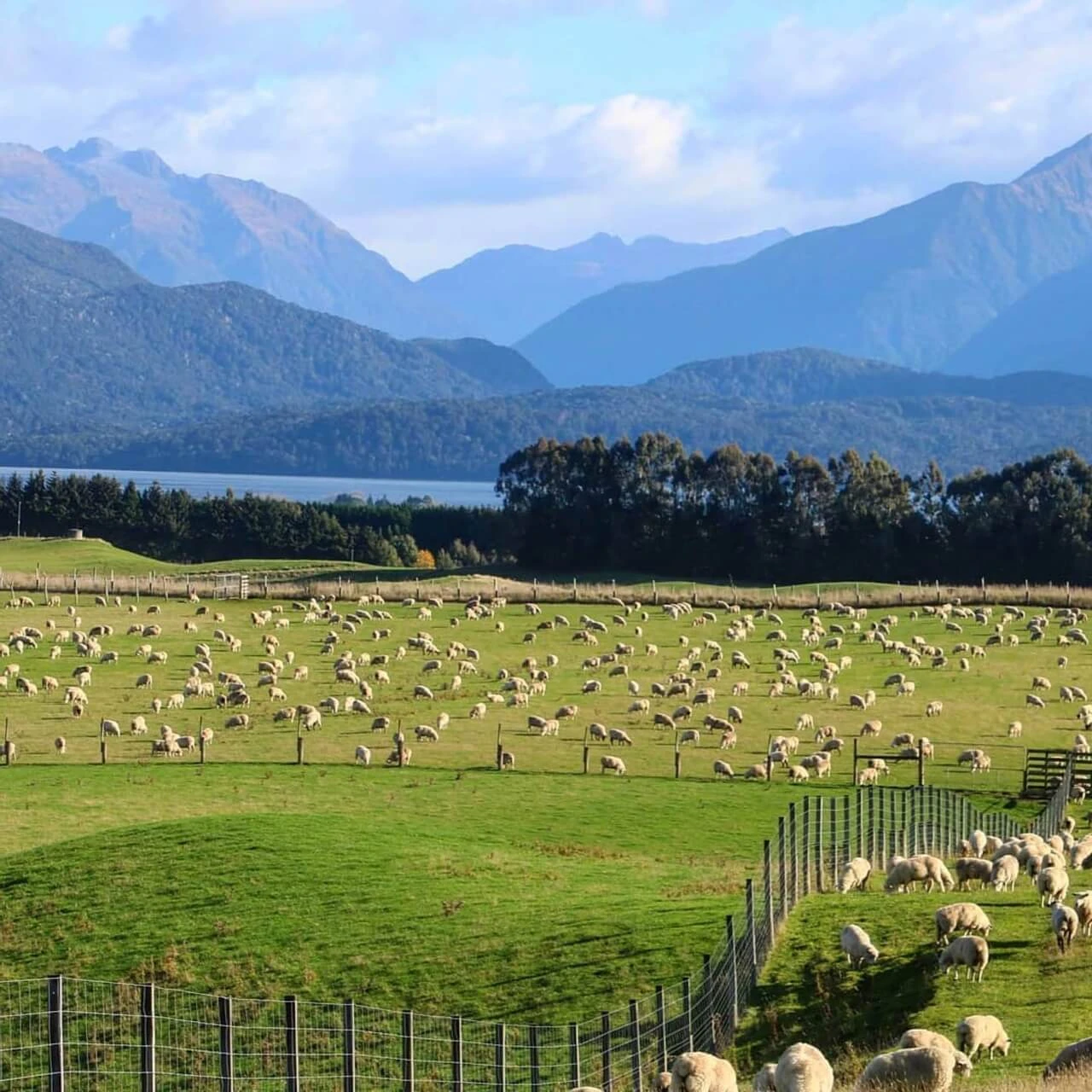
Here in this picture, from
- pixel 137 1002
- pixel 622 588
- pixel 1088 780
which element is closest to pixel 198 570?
pixel 622 588

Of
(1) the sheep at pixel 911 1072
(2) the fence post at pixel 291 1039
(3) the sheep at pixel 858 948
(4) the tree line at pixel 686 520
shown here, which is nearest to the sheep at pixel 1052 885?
(3) the sheep at pixel 858 948

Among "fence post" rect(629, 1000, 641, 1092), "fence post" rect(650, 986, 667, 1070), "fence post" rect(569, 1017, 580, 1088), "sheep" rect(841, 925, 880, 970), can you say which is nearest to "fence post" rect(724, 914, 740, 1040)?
"fence post" rect(650, 986, 667, 1070)

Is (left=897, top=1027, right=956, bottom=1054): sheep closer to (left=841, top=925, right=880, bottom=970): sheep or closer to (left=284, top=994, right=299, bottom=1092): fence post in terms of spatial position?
(left=841, top=925, right=880, bottom=970): sheep

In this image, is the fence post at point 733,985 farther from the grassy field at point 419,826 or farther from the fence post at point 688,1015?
the grassy field at point 419,826

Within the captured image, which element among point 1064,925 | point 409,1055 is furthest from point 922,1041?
point 1064,925

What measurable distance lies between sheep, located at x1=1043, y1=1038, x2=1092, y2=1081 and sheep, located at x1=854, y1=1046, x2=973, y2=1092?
89 cm

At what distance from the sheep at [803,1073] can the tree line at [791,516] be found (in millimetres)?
93484

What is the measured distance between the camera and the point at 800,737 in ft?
153

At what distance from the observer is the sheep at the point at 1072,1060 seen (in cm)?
1414

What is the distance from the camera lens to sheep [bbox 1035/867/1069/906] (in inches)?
803

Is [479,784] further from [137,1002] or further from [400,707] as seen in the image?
[137,1002]

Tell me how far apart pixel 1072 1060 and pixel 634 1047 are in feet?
16.7

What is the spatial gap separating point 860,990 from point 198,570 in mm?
92195

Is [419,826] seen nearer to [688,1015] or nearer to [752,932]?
[752,932]
